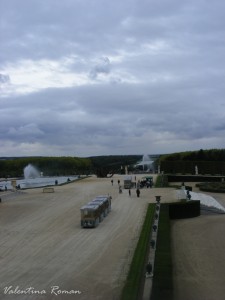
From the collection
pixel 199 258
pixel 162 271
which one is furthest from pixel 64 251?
pixel 162 271

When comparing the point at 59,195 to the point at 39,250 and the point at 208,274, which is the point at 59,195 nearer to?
the point at 39,250

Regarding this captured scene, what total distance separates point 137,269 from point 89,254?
4.87 metres

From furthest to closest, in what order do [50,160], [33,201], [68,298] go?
[50,160], [33,201], [68,298]

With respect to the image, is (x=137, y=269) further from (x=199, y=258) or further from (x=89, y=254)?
(x=199, y=258)

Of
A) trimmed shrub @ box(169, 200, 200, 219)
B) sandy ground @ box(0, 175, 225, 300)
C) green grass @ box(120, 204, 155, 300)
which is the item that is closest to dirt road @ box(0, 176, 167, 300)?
sandy ground @ box(0, 175, 225, 300)

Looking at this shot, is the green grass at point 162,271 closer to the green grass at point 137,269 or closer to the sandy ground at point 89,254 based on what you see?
the green grass at point 137,269

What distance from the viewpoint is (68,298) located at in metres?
15.2

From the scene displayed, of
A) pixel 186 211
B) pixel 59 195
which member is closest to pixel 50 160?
pixel 59 195

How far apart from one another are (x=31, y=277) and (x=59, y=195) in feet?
114

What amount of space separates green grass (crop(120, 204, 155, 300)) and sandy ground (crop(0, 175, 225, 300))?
433 mm

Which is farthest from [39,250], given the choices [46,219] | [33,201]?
[33,201]

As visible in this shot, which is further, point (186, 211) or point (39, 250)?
point (186, 211)

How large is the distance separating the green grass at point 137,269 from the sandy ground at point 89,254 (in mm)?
433

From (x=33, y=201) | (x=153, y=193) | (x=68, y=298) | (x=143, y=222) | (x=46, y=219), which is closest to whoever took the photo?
(x=68, y=298)
